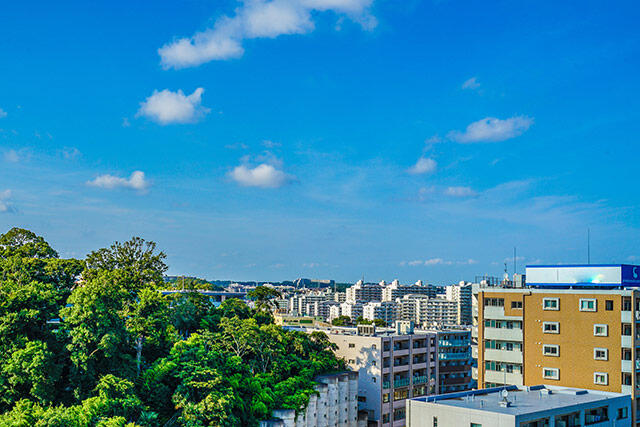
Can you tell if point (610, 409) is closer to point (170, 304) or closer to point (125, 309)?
point (125, 309)

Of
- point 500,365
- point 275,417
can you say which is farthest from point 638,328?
point 275,417

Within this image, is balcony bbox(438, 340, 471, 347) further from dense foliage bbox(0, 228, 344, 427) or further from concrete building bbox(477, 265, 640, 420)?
concrete building bbox(477, 265, 640, 420)

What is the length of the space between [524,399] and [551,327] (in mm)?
9715

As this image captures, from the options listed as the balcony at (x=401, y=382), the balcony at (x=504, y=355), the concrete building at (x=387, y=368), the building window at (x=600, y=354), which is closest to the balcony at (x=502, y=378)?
the balcony at (x=504, y=355)

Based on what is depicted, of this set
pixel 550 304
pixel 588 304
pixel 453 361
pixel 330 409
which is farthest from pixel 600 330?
pixel 453 361

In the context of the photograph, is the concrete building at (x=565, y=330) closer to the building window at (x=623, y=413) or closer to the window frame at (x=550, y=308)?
the window frame at (x=550, y=308)

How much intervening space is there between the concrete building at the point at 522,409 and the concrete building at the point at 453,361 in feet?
158

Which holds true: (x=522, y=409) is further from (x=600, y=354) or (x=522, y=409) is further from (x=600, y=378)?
(x=600, y=354)

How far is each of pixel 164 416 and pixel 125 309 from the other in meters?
9.52

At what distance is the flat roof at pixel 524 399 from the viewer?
36.0 metres

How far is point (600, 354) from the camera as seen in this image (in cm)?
4541

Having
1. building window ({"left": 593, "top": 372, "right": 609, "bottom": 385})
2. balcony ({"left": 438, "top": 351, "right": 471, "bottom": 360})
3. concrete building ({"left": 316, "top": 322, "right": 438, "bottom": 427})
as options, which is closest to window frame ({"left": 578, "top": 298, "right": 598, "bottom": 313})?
building window ({"left": 593, "top": 372, "right": 609, "bottom": 385})

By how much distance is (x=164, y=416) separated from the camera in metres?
48.9

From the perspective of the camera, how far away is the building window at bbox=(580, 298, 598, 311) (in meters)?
46.1
